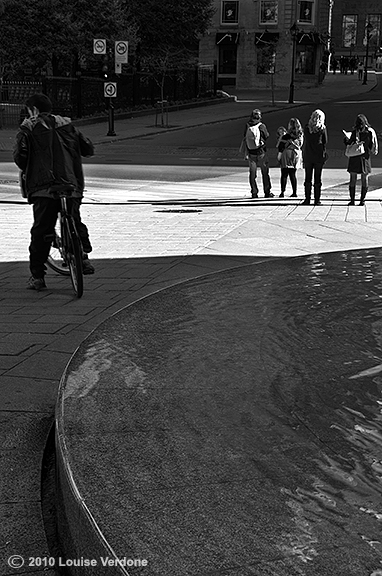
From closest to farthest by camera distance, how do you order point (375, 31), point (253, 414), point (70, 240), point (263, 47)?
point (253, 414), point (70, 240), point (263, 47), point (375, 31)

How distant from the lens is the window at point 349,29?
100812 millimetres

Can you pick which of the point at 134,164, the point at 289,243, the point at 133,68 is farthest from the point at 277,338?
the point at 133,68

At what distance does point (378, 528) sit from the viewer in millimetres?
2152

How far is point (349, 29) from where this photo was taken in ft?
332

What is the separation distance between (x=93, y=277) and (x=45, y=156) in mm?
1477

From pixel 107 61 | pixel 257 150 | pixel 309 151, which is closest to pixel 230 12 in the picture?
pixel 107 61

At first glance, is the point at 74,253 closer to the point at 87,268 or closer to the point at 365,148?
the point at 87,268

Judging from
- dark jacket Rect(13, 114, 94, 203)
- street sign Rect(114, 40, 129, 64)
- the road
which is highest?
street sign Rect(114, 40, 129, 64)

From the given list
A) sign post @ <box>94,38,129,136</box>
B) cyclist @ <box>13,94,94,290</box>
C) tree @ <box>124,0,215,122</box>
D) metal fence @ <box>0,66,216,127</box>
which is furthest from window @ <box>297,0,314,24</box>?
cyclist @ <box>13,94,94,290</box>

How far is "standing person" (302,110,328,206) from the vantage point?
50.2ft

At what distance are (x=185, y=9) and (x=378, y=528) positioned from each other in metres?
47.2

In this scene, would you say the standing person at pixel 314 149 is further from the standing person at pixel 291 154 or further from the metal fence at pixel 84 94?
the metal fence at pixel 84 94

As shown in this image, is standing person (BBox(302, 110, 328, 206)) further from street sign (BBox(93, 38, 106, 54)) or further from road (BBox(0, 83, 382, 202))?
street sign (BBox(93, 38, 106, 54))

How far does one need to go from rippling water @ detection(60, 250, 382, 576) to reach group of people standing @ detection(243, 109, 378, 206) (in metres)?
10.6
